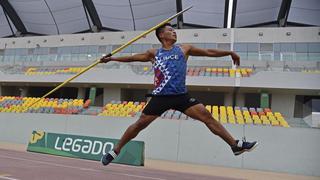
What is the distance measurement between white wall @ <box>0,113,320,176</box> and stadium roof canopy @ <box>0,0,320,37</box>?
72.1 ft

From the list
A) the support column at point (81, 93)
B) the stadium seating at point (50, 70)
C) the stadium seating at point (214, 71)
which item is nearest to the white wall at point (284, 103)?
the stadium seating at point (214, 71)

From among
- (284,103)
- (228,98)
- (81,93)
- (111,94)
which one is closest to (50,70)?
(81,93)

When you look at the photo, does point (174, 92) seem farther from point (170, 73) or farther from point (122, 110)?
point (122, 110)

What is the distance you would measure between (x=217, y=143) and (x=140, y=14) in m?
27.2

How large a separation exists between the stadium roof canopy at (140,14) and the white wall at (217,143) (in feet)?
72.1

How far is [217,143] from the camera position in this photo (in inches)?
554

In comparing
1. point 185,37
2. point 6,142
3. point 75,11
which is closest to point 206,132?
point 6,142

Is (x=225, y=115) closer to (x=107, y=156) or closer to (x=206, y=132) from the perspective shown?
(x=206, y=132)

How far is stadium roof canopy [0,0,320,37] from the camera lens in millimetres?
35125

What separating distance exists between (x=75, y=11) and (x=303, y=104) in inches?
1070

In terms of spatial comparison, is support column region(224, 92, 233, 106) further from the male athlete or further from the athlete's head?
the athlete's head

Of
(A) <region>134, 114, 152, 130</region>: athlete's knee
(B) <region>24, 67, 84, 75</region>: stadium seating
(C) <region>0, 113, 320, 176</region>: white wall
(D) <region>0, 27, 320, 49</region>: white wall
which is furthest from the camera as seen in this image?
(D) <region>0, 27, 320, 49</region>: white wall

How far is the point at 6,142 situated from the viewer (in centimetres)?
1881

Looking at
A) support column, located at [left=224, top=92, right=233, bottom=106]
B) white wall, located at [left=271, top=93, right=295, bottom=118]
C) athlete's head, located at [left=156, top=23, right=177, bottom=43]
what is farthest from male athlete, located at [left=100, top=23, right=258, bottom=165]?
support column, located at [left=224, top=92, right=233, bottom=106]
